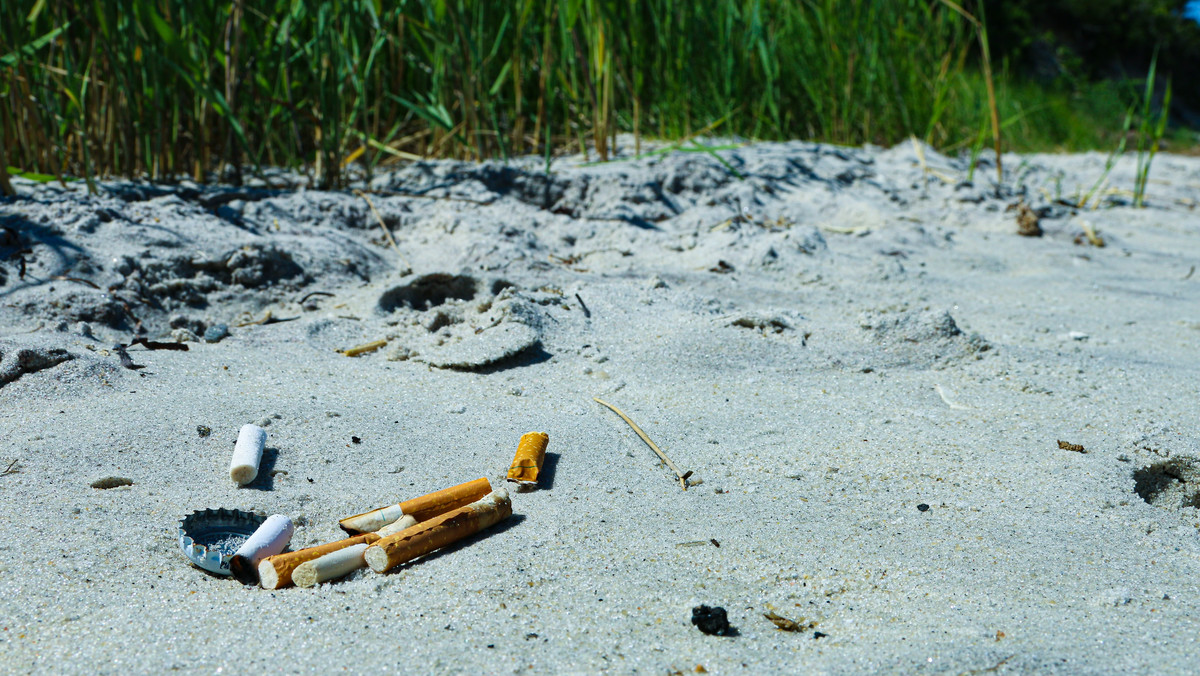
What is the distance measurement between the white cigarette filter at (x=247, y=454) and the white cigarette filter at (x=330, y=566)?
288 millimetres

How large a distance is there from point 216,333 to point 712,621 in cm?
141

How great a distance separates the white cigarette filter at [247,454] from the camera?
1.28 meters

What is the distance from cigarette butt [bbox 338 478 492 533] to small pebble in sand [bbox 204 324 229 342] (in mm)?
861

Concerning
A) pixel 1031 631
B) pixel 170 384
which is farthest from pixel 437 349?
pixel 1031 631

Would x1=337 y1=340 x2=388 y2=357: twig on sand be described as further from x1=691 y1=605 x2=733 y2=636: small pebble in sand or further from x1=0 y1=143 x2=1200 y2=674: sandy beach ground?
x1=691 y1=605 x2=733 y2=636: small pebble in sand

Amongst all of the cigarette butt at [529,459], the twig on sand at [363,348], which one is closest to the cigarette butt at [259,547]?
the cigarette butt at [529,459]

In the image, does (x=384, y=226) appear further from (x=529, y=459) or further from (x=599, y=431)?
(x=529, y=459)

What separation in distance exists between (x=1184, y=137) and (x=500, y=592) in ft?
43.0

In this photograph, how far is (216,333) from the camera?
6.21ft

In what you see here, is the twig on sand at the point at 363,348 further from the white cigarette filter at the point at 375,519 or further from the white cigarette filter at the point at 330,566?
the white cigarette filter at the point at 330,566

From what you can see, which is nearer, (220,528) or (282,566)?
(282,566)

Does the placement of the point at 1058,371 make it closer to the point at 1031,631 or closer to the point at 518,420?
the point at 1031,631

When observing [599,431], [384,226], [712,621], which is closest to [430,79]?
[384,226]

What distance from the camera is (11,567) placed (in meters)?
1.05
